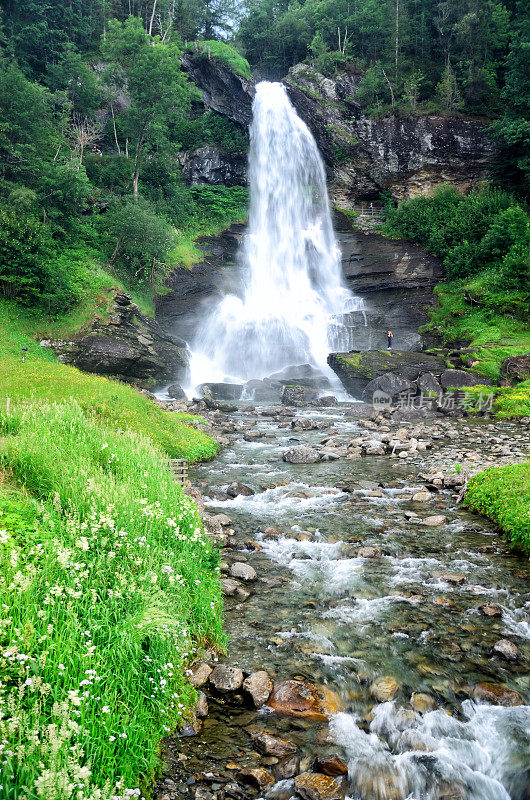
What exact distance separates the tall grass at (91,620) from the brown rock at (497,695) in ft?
9.09

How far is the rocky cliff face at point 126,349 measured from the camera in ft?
86.4

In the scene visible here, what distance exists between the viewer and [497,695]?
4629 millimetres

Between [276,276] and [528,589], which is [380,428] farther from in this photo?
[276,276]

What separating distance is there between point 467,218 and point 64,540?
43030mm

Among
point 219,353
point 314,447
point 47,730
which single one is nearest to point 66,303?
point 219,353

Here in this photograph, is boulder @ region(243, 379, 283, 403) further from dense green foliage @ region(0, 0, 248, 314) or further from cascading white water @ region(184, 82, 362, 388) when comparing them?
dense green foliage @ region(0, 0, 248, 314)

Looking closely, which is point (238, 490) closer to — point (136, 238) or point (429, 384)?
point (429, 384)

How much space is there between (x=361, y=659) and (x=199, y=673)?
1.83m

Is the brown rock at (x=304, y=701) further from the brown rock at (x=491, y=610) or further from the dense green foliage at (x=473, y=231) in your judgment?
the dense green foliage at (x=473, y=231)

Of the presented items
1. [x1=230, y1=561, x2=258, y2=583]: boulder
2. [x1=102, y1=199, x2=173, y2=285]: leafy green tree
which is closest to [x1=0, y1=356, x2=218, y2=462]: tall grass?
[x1=230, y1=561, x2=258, y2=583]: boulder

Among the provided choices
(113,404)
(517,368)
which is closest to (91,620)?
(113,404)

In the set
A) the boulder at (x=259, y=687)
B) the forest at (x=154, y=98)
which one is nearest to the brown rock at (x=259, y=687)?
the boulder at (x=259, y=687)

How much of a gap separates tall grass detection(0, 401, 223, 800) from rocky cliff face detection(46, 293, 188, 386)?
21.0 meters

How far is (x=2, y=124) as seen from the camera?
28.9 metres
